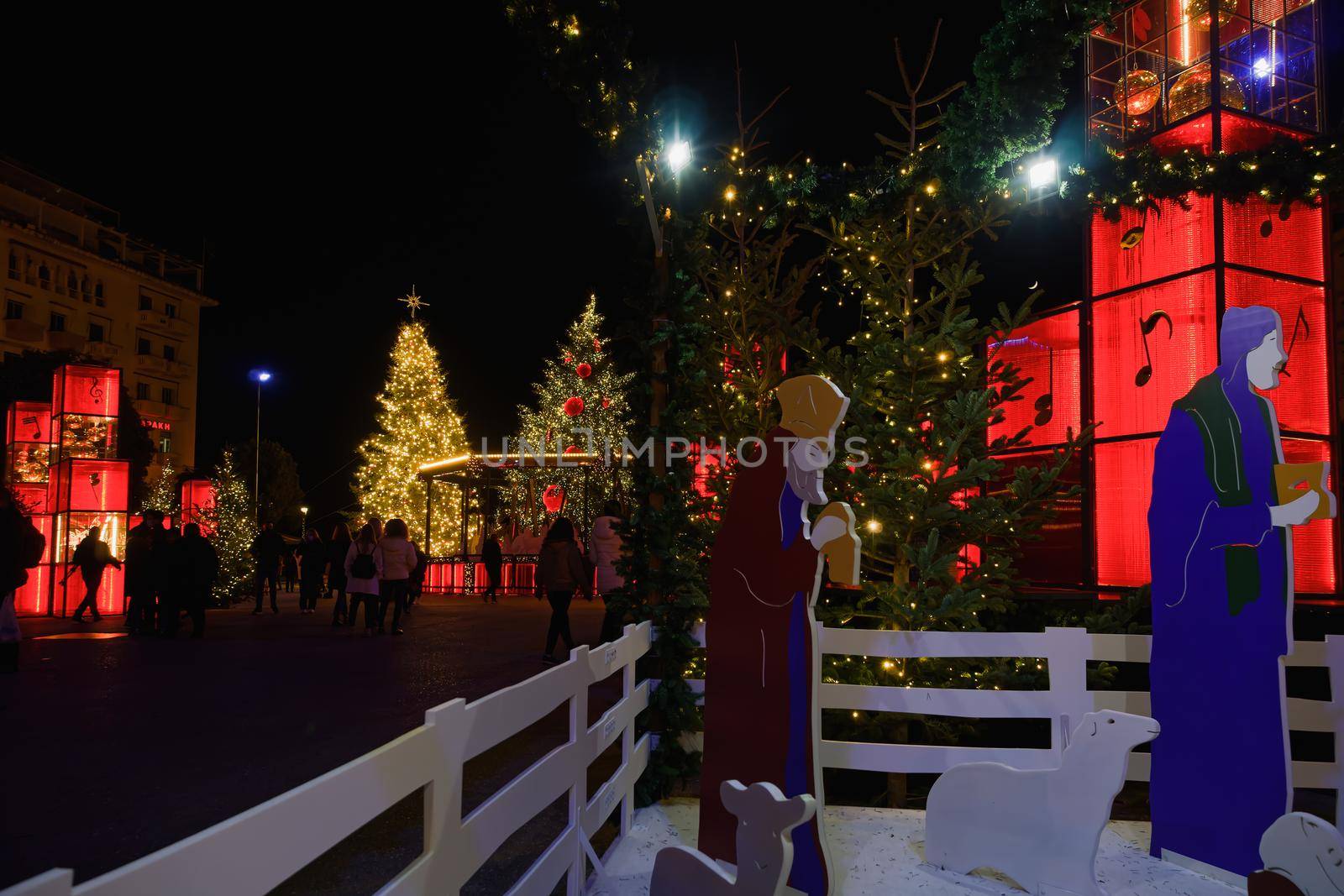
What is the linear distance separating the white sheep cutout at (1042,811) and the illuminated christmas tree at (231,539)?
19.5 m

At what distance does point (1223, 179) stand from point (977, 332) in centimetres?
610

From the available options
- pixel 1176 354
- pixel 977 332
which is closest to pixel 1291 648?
pixel 977 332

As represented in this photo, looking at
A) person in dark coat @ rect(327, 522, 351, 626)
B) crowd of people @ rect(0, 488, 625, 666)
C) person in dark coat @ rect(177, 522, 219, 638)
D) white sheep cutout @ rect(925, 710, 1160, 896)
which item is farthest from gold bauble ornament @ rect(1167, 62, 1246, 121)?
person in dark coat @ rect(177, 522, 219, 638)

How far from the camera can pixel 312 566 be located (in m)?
18.8

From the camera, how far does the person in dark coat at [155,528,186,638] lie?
14.0 meters

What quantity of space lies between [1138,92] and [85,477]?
2019 cm

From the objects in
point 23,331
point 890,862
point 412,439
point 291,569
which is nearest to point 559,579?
point 890,862

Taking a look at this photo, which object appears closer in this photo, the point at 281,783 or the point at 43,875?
the point at 43,875

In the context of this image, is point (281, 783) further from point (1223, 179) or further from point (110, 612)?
point (110, 612)

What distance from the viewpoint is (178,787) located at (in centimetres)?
568

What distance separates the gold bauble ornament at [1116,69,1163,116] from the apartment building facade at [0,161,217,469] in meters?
38.7

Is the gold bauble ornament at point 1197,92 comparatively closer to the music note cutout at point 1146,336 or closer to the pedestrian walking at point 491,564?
the music note cutout at point 1146,336

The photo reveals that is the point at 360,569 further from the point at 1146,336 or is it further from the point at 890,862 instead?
the point at 1146,336

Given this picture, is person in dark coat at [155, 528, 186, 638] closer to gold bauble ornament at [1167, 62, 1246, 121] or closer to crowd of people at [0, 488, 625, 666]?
crowd of people at [0, 488, 625, 666]
